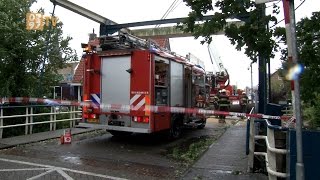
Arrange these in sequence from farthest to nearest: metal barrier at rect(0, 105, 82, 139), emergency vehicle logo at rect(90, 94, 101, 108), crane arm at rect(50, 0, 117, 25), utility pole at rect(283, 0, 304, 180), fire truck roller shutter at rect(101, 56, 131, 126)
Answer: crane arm at rect(50, 0, 117, 25) < metal barrier at rect(0, 105, 82, 139) < emergency vehicle logo at rect(90, 94, 101, 108) < fire truck roller shutter at rect(101, 56, 131, 126) < utility pole at rect(283, 0, 304, 180)

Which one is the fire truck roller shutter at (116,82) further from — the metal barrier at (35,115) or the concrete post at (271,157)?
the concrete post at (271,157)

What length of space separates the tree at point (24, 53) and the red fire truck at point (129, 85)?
3.12 m

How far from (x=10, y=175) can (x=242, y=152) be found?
19.1 feet

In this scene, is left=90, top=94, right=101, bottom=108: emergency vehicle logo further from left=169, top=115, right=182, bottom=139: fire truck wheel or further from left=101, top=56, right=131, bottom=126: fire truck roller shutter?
left=169, top=115, right=182, bottom=139: fire truck wheel

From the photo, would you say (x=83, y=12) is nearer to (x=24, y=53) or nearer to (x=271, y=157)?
(x=24, y=53)

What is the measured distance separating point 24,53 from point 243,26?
941cm

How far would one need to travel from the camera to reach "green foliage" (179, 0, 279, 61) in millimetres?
7586

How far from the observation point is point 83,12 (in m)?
17.0

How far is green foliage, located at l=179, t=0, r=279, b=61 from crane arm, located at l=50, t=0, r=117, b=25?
31.2 ft

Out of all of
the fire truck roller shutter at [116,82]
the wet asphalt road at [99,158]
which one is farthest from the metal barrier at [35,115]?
the fire truck roller shutter at [116,82]

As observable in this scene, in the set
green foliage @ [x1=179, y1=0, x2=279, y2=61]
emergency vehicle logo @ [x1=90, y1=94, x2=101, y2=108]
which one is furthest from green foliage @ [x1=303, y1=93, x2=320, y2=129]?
emergency vehicle logo @ [x1=90, y1=94, x2=101, y2=108]

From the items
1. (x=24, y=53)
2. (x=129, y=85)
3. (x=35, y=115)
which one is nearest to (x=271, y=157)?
(x=129, y=85)

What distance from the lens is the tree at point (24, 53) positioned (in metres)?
14.2

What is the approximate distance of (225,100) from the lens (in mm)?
22156
